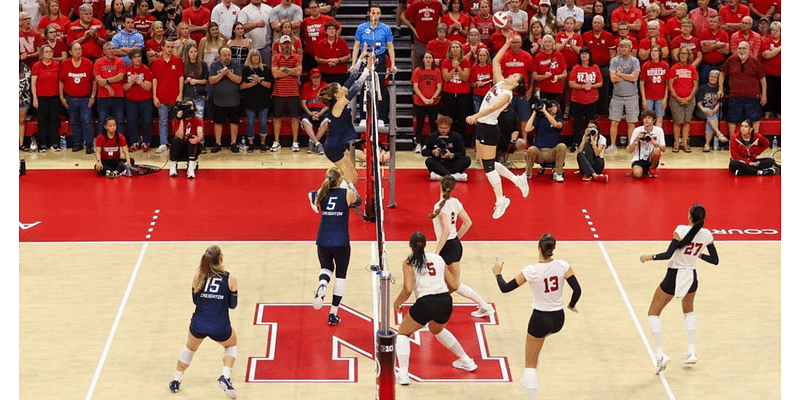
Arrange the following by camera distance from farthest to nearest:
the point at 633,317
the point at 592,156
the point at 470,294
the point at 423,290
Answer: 1. the point at 592,156
2. the point at 633,317
3. the point at 470,294
4. the point at 423,290

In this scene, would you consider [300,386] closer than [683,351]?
Yes

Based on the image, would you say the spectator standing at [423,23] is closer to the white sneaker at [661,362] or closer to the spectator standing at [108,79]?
the spectator standing at [108,79]

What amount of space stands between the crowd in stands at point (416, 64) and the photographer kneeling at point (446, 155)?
2123mm

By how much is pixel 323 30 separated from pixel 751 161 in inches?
360

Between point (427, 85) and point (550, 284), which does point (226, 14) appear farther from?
point (550, 284)

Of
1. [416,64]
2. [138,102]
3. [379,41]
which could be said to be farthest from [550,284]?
[138,102]

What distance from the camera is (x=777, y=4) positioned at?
25.4m

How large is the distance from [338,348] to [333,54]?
1085cm

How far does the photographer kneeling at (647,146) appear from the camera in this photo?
2167 cm

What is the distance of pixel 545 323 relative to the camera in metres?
12.4

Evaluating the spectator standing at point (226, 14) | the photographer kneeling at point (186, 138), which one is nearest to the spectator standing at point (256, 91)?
the spectator standing at point (226, 14)

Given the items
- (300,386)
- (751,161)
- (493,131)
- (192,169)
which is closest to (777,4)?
(751,161)

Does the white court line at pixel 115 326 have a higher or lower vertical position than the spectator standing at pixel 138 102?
lower

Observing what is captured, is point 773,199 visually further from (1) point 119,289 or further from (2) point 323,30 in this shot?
(1) point 119,289
